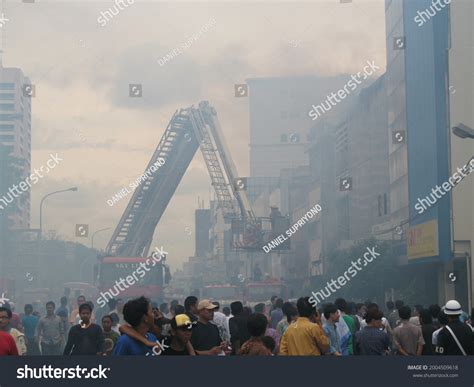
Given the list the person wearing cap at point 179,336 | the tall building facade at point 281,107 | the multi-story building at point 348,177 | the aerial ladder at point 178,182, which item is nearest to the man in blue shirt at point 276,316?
the aerial ladder at point 178,182

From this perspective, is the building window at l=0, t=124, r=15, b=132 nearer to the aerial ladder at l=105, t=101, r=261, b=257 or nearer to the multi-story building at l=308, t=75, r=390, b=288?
the aerial ladder at l=105, t=101, r=261, b=257

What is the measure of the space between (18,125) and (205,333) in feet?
35.4

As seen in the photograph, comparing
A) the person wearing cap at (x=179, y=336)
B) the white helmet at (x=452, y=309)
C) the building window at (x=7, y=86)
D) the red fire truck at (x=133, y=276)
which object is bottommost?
the person wearing cap at (x=179, y=336)

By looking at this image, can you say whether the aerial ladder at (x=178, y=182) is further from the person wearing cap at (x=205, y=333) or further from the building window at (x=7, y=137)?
the person wearing cap at (x=205, y=333)

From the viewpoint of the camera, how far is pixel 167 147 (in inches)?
770

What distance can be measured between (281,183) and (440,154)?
3.58 meters

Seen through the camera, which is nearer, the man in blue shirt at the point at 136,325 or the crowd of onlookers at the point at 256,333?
the man in blue shirt at the point at 136,325

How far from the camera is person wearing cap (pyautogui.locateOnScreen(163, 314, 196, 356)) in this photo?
7602 mm

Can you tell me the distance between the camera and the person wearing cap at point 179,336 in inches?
299

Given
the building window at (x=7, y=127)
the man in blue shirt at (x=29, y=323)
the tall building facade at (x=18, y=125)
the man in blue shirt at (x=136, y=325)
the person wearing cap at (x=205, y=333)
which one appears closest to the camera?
the man in blue shirt at (x=136, y=325)

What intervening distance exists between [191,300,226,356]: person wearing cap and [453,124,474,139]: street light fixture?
917 centimetres

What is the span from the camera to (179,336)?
7.66 metres

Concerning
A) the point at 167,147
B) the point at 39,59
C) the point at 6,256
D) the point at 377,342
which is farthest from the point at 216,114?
the point at 377,342

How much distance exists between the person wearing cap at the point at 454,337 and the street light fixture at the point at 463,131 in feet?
26.9
